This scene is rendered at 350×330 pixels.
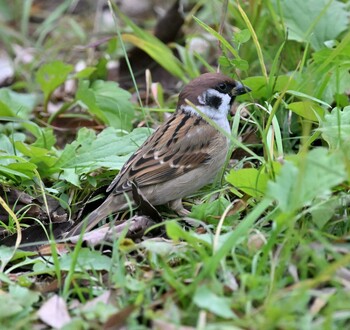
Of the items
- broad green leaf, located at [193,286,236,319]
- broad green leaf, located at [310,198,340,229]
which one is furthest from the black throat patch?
broad green leaf, located at [193,286,236,319]

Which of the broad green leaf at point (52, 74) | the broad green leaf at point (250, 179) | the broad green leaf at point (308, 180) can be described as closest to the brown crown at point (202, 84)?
the broad green leaf at point (250, 179)

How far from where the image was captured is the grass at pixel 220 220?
8.58 feet

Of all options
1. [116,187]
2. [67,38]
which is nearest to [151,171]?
[116,187]

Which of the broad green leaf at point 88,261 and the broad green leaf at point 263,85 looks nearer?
the broad green leaf at point 88,261

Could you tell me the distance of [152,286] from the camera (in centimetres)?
282

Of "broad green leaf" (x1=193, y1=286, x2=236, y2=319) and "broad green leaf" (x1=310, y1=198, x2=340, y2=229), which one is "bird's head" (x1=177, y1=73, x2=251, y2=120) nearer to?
"broad green leaf" (x1=310, y1=198, x2=340, y2=229)

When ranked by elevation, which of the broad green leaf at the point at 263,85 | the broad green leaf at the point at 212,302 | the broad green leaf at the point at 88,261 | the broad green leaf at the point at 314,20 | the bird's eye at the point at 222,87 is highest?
the broad green leaf at the point at 314,20

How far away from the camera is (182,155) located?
4.02 meters

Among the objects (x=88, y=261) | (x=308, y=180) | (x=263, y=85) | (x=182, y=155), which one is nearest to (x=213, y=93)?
(x=263, y=85)

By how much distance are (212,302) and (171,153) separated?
1.55 metres

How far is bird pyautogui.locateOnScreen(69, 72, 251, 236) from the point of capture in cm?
387

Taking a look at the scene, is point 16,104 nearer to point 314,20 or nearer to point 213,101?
point 213,101

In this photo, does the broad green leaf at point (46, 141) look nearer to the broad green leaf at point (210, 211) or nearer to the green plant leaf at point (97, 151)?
the green plant leaf at point (97, 151)

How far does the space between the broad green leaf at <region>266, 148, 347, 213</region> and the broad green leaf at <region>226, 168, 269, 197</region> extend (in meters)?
0.50
